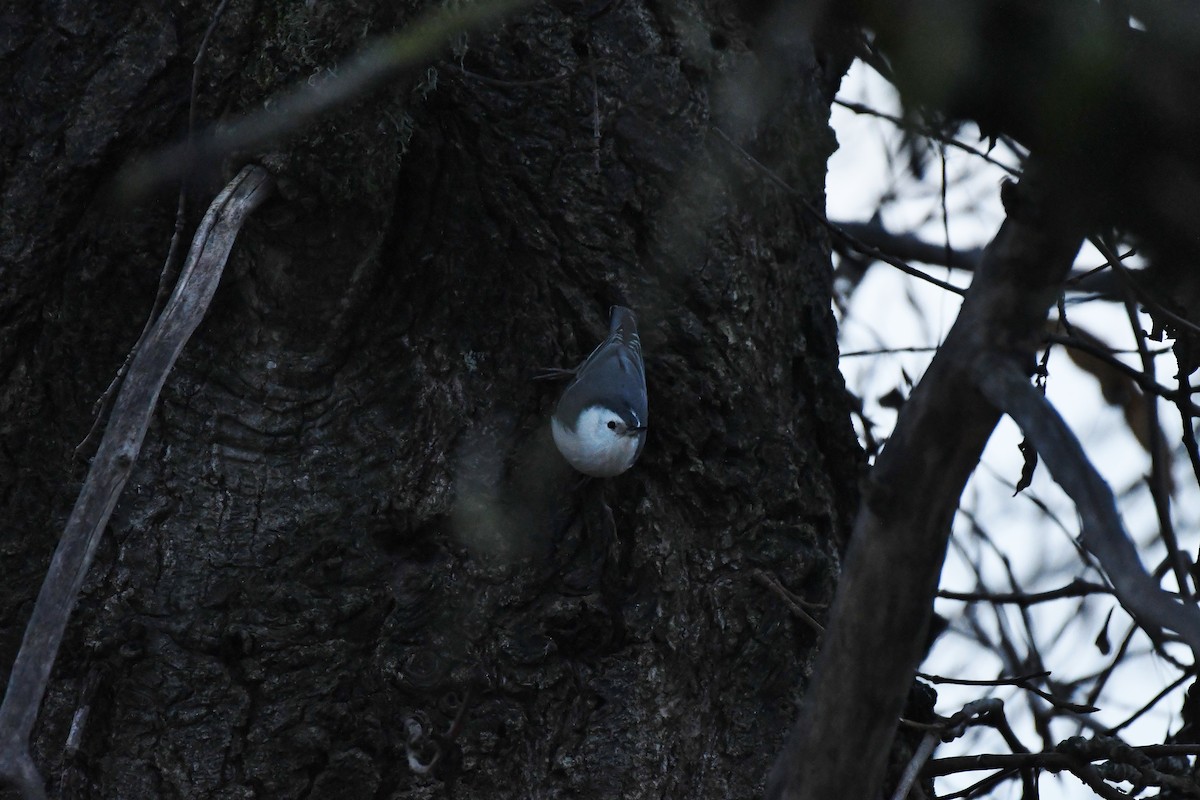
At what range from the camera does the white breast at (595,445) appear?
67.7 inches

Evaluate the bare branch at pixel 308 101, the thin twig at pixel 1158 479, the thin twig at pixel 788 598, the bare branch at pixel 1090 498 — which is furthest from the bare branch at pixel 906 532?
the thin twig at pixel 1158 479

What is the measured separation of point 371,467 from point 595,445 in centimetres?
36

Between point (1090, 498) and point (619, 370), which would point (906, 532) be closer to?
point (1090, 498)

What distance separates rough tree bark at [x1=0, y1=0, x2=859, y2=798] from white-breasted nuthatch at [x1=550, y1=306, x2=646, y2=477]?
0.05 m

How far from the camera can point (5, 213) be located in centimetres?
173

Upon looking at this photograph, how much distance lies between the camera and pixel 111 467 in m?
1.34

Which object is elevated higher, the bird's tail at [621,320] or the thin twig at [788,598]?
the bird's tail at [621,320]

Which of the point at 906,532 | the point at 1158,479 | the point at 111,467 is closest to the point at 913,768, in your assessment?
the point at 906,532

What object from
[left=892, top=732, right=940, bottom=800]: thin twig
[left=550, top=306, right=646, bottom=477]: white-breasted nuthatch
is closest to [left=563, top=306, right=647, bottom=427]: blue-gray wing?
[left=550, top=306, right=646, bottom=477]: white-breasted nuthatch

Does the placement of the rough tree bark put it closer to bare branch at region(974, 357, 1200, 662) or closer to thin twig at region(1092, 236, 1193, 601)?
thin twig at region(1092, 236, 1193, 601)

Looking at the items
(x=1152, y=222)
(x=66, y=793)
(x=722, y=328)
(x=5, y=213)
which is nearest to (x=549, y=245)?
(x=722, y=328)

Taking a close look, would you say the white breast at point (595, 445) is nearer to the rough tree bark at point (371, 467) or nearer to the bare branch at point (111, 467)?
the rough tree bark at point (371, 467)

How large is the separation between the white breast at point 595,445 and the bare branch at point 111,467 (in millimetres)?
585

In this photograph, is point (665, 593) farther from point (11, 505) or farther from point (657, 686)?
point (11, 505)
